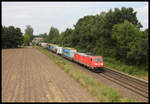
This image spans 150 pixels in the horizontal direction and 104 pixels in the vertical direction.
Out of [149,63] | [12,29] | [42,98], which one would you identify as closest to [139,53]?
[149,63]

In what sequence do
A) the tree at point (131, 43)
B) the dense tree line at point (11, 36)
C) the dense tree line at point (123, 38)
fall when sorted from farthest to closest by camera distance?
the dense tree line at point (11, 36) → the dense tree line at point (123, 38) → the tree at point (131, 43)

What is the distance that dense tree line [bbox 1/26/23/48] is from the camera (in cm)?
8088

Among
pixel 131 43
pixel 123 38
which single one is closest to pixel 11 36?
pixel 123 38

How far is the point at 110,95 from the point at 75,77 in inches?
306

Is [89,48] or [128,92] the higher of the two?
[89,48]

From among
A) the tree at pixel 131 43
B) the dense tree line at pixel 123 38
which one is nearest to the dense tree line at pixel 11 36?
the dense tree line at pixel 123 38

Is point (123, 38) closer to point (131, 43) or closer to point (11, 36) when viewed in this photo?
point (131, 43)

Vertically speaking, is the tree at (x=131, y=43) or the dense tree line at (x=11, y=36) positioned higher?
the dense tree line at (x=11, y=36)

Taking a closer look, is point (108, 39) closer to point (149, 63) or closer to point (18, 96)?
point (149, 63)

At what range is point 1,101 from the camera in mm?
12828

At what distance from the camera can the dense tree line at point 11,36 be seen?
80.9 metres

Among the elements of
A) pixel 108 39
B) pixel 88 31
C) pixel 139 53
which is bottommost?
pixel 139 53

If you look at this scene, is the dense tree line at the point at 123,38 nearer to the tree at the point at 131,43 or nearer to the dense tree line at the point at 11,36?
the tree at the point at 131,43

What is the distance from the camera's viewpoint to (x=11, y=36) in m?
82.6
